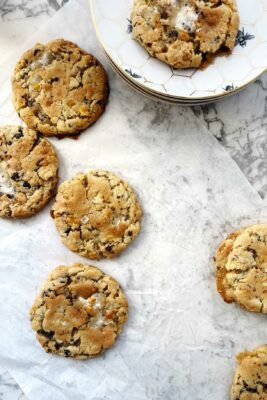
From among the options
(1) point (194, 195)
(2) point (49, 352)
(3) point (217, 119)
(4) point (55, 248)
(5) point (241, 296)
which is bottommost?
(2) point (49, 352)

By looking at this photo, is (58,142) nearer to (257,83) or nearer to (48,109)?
(48,109)

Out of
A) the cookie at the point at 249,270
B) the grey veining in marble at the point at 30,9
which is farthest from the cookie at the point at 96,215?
the grey veining in marble at the point at 30,9

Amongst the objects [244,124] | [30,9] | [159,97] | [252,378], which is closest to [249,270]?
[252,378]

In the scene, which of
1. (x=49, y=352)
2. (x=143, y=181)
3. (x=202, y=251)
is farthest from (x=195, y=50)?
(x=49, y=352)

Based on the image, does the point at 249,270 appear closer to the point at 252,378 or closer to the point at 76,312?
the point at 252,378

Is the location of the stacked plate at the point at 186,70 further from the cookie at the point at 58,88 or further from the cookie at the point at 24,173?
the cookie at the point at 24,173

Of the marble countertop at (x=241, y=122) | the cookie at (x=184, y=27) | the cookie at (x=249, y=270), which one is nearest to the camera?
the cookie at (x=184, y=27)

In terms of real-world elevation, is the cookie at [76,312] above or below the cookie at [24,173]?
below
